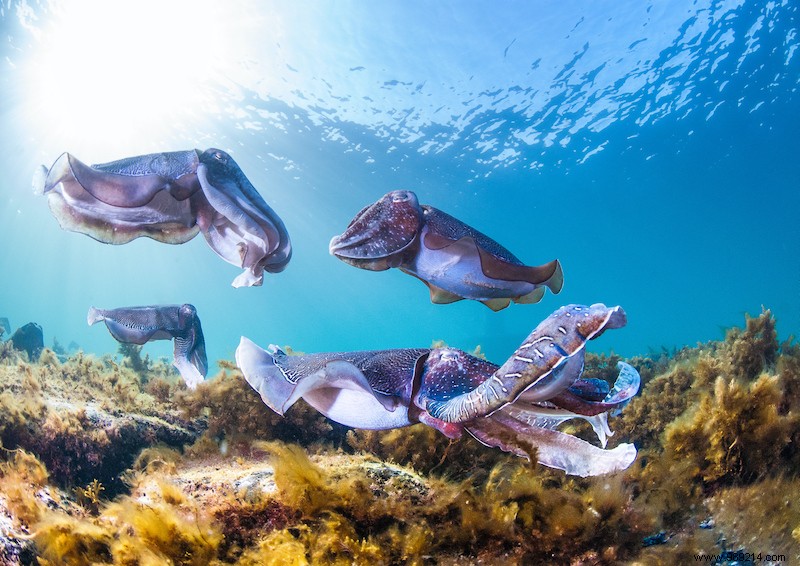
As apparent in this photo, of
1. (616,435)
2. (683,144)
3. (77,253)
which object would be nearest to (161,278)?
(77,253)

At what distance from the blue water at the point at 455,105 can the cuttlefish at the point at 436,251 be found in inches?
301

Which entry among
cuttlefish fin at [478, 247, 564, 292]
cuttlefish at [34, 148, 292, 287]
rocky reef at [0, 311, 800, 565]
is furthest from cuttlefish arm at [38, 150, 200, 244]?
cuttlefish fin at [478, 247, 564, 292]

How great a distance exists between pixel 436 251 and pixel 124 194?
88.9 inches

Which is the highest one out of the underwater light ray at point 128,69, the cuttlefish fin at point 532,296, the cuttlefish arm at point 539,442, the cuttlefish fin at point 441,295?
the underwater light ray at point 128,69

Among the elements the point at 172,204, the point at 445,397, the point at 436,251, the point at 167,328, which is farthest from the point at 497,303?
the point at 167,328

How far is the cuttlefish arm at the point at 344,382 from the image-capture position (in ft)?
6.86

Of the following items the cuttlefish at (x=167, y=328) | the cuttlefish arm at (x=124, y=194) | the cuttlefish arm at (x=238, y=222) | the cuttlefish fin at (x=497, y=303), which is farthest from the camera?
the cuttlefish at (x=167, y=328)

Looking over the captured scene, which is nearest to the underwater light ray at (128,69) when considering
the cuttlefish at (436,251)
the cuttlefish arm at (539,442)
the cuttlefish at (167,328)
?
the cuttlefish at (167,328)

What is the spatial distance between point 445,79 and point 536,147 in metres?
10.0

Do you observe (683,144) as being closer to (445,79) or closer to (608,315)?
(445,79)

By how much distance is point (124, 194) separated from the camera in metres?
2.88

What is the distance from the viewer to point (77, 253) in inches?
3452

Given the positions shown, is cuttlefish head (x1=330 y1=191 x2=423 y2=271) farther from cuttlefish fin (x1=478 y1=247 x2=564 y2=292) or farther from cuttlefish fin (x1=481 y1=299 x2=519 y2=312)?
cuttlefish fin (x1=481 y1=299 x2=519 y2=312)

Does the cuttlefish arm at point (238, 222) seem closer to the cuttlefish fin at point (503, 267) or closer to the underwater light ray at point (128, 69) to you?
the cuttlefish fin at point (503, 267)
